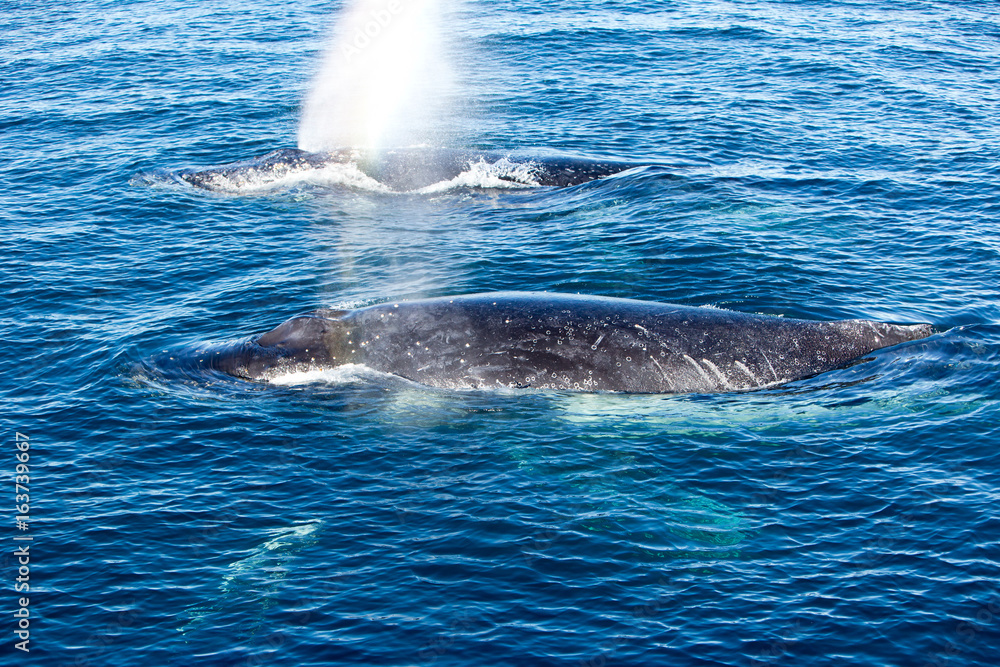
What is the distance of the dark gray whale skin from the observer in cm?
1973

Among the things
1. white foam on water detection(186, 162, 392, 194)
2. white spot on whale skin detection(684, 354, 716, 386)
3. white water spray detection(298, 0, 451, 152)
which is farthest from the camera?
white water spray detection(298, 0, 451, 152)

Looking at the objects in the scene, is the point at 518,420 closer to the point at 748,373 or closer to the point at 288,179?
the point at 748,373

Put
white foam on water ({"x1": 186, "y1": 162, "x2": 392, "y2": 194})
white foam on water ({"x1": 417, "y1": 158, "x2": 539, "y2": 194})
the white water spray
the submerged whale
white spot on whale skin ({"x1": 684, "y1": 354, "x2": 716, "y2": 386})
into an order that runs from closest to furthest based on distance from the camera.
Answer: white spot on whale skin ({"x1": 684, "y1": 354, "x2": 716, "y2": 386}) < white foam on water ({"x1": 417, "y1": 158, "x2": 539, "y2": 194}) < the submerged whale < white foam on water ({"x1": 186, "y1": 162, "x2": 392, "y2": 194}) < the white water spray

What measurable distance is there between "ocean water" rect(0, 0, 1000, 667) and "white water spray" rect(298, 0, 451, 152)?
214 cm

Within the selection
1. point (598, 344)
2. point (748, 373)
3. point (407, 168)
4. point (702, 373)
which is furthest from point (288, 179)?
point (748, 373)

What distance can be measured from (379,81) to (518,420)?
38769mm

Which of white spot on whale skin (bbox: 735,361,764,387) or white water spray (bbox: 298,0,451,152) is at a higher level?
white water spray (bbox: 298,0,451,152)

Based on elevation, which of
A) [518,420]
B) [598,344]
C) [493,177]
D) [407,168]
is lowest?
[518,420]

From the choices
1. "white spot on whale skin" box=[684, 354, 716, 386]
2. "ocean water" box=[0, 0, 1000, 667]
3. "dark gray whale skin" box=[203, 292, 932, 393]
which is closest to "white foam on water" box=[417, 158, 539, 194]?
"ocean water" box=[0, 0, 1000, 667]

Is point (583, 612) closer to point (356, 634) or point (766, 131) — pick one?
point (356, 634)

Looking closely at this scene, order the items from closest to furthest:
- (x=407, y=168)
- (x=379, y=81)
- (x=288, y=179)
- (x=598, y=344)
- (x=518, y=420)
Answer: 1. (x=518, y=420)
2. (x=598, y=344)
3. (x=407, y=168)
4. (x=288, y=179)
5. (x=379, y=81)

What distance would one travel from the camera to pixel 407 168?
35.1 m

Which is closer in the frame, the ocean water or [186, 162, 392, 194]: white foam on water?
the ocean water

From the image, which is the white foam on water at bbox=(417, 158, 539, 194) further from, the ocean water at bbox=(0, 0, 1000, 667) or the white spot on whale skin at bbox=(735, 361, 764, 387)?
the white spot on whale skin at bbox=(735, 361, 764, 387)
